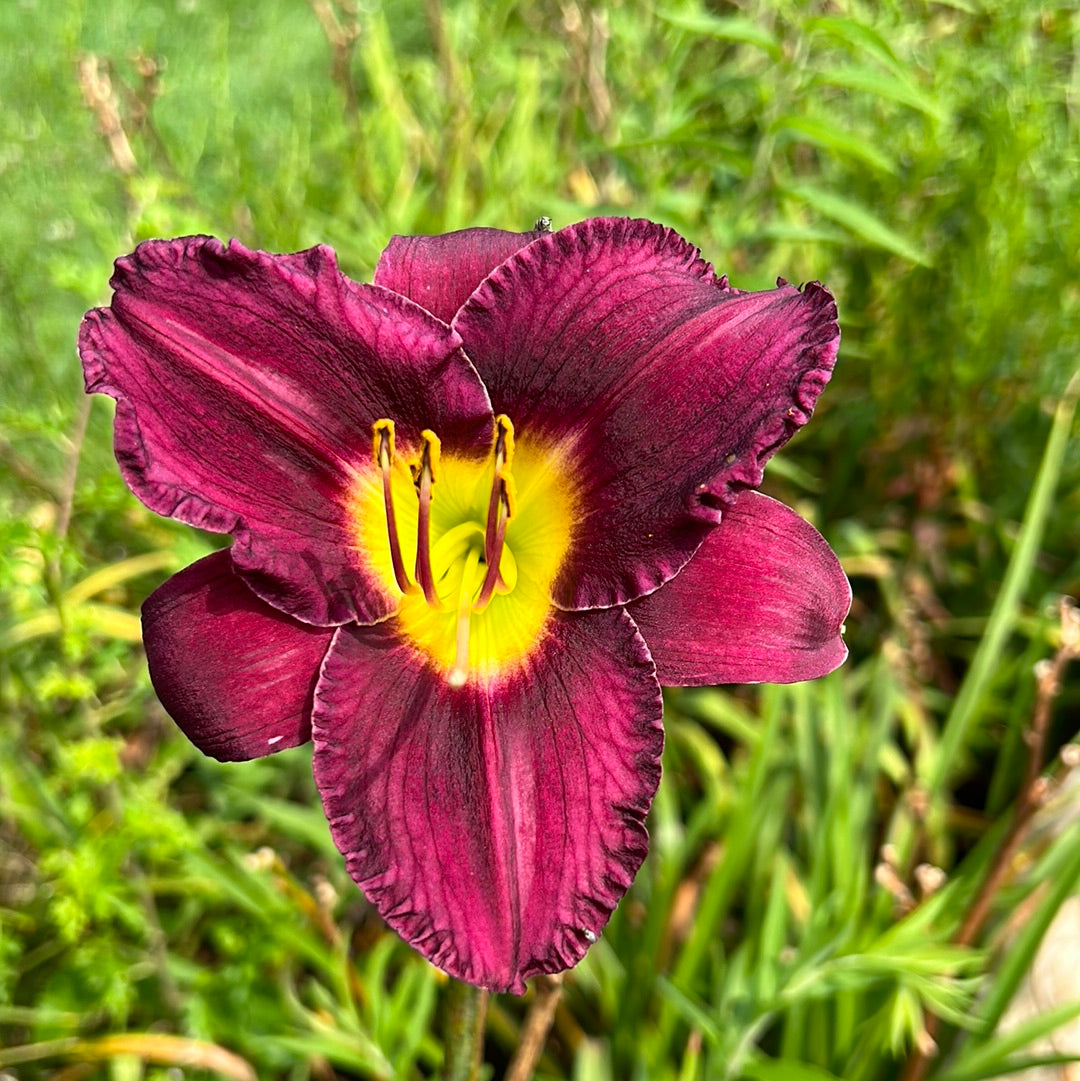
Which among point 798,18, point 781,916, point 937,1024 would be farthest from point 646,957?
point 798,18

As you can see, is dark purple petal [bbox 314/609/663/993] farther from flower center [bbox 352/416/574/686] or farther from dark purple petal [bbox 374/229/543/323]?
dark purple petal [bbox 374/229/543/323]

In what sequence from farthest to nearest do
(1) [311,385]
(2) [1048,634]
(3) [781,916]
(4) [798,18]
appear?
(2) [1048,634], (3) [781,916], (4) [798,18], (1) [311,385]

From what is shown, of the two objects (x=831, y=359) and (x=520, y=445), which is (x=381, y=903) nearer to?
(x=520, y=445)

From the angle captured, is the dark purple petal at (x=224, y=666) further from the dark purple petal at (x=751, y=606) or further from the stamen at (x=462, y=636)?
the dark purple petal at (x=751, y=606)

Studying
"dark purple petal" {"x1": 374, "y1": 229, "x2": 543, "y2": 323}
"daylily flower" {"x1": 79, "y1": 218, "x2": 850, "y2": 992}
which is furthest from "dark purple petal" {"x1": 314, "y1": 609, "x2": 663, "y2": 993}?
"dark purple petal" {"x1": 374, "y1": 229, "x2": 543, "y2": 323}

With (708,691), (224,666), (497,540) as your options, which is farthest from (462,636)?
(708,691)
